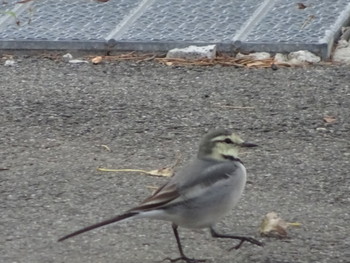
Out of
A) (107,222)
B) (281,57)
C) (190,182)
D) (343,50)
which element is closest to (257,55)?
(281,57)

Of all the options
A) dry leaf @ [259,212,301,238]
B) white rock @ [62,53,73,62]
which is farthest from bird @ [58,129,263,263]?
white rock @ [62,53,73,62]

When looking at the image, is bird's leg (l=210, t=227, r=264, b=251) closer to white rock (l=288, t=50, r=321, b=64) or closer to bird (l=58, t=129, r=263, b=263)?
bird (l=58, t=129, r=263, b=263)

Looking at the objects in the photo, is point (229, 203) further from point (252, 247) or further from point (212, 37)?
point (212, 37)

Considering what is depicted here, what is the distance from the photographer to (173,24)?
7.81 meters

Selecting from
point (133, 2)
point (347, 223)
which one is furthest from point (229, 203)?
point (133, 2)

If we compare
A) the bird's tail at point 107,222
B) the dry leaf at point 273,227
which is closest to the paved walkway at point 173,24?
the dry leaf at point 273,227

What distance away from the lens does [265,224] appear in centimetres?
512

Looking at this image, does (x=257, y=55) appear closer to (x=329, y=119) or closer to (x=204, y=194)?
(x=329, y=119)

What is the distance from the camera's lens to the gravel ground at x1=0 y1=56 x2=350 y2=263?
16.6 ft

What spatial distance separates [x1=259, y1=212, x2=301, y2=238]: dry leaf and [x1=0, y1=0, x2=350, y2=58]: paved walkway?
2350mm

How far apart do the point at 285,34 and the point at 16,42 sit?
70.4 inches

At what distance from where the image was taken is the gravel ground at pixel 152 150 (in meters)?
5.05

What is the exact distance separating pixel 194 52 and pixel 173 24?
56cm

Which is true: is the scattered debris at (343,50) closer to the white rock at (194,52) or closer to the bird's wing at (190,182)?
the white rock at (194,52)
